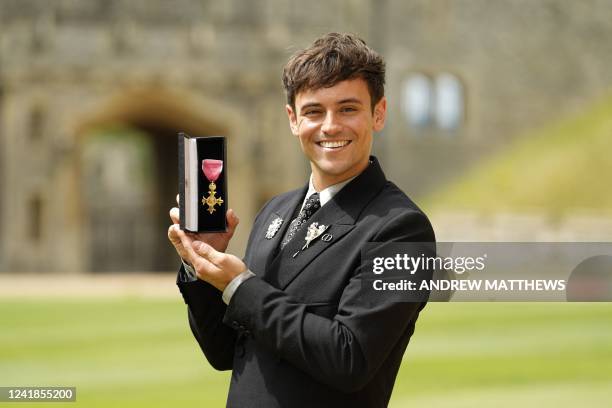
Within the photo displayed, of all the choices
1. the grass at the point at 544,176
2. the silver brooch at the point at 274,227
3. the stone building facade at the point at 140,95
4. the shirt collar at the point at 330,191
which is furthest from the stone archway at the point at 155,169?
the shirt collar at the point at 330,191

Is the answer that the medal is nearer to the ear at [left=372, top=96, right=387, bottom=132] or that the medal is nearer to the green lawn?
the ear at [left=372, top=96, right=387, bottom=132]

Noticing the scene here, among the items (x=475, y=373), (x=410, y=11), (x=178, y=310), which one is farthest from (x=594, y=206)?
(x=475, y=373)


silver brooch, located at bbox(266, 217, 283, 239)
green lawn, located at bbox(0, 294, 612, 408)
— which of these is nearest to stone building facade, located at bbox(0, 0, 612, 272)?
green lawn, located at bbox(0, 294, 612, 408)

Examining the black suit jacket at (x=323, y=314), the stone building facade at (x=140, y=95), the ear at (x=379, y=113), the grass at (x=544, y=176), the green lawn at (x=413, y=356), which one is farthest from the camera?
the grass at (x=544, y=176)

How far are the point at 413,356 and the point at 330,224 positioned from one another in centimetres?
710

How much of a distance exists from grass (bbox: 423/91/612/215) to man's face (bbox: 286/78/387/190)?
826 inches

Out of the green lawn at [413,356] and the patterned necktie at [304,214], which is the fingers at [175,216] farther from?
the green lawn at [413,356]

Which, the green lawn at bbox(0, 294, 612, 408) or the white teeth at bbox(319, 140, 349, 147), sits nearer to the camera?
the white teeth at bbox(319, 140, 349, 147)

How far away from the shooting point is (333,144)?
2465mm

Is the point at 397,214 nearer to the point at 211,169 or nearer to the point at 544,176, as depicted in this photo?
the point at 211,169

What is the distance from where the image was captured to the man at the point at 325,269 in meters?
2.32

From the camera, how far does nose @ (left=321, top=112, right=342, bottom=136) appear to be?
245 centimetres

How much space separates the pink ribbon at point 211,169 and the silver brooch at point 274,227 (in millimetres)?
244

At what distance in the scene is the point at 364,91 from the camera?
2.46 m
